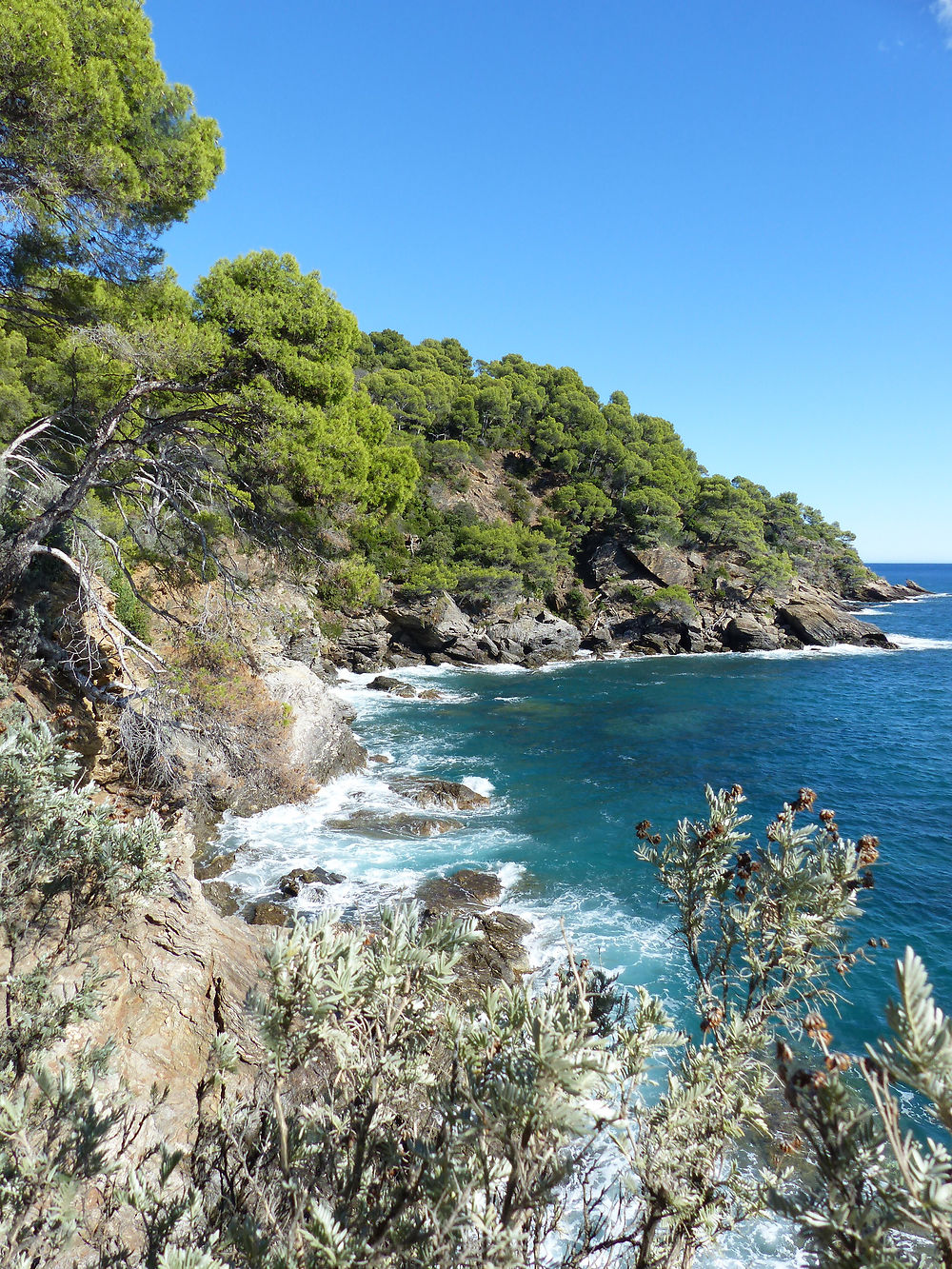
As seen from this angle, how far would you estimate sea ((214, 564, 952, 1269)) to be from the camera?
1195 centimetres

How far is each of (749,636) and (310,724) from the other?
3853cm

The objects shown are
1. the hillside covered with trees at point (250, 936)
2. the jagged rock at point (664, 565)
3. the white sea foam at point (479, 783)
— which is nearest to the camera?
the hillside covered with trees at point (250, 936)

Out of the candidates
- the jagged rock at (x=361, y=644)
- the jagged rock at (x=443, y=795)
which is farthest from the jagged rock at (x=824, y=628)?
the jagged rock at (x=443, y=795)

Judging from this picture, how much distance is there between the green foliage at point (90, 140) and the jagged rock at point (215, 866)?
423 inches

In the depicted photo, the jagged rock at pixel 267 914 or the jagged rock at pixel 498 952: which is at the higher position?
the jagged rock at pixel 267 914

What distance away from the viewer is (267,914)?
11562mm

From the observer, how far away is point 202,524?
11172 mm

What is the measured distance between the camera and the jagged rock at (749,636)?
47062 mm

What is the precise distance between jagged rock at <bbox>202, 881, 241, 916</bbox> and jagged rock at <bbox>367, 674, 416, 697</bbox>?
59.6 feet

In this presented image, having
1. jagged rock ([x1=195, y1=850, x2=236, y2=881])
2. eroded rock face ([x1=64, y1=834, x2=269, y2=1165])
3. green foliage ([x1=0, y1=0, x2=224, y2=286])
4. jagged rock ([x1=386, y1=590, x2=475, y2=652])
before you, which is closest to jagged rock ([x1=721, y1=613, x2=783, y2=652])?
jagged rock ([x1=386, y1=590, x2=475, y2=652])

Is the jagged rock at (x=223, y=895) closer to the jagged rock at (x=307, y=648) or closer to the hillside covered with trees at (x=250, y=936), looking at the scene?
the hillside covered with trees at (x=250, y=936)

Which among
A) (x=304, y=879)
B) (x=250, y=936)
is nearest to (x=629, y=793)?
(x=304, y=879)

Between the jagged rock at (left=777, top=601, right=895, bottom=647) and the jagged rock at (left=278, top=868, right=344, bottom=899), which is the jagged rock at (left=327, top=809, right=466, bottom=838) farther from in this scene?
the jagged rock at (left=777, top=601, right=895, bottom=647)

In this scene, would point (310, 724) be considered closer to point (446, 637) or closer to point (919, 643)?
point (446, 637)
